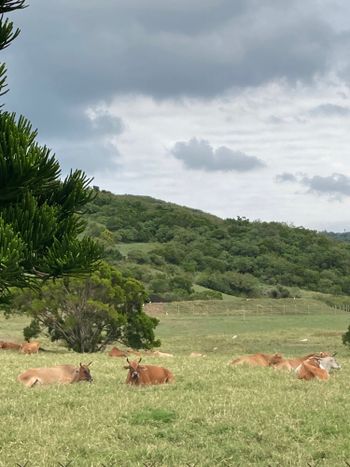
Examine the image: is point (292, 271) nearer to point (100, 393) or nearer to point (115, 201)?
point (115, 201)

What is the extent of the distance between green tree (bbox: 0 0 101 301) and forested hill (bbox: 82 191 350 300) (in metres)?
73.9

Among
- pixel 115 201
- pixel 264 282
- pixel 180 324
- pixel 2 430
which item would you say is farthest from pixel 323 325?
pixel 115 201

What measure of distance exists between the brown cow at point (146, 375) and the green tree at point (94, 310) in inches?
445

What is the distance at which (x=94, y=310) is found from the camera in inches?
993

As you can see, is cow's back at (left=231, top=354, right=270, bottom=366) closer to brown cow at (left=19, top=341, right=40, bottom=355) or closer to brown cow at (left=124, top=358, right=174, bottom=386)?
brown cow at (left=124, top=358, right=174, bottom=386)

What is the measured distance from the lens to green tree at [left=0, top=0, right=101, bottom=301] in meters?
6.45

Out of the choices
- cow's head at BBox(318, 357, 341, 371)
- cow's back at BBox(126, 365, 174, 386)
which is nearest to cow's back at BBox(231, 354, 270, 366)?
cow's head at BBox(318, 357, 341, 371)

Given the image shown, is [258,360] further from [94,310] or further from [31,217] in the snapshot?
[31,217]

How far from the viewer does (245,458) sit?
817 cm

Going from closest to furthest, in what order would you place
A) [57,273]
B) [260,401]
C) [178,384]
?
1. [57,273]
2. [260,401]
3. [178,384]

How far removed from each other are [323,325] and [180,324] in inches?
406

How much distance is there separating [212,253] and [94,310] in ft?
310

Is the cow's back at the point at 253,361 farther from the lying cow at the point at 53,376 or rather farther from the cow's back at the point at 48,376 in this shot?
the cow's back at the point at 48,376

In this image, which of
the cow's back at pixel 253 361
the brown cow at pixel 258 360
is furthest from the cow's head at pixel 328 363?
the cow's back at pixel 253 361
